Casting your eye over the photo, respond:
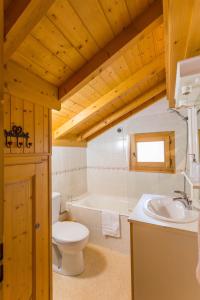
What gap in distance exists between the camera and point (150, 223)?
54.5 inches

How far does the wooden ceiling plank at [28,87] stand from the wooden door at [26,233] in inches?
20.6

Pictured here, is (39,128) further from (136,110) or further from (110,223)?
(136,110)

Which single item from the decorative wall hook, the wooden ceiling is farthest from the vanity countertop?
the wooden ceiling

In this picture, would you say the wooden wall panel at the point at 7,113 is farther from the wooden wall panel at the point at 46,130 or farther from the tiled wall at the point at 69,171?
the tiled wall at the point at 69,171

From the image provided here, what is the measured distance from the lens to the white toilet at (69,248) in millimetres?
1930

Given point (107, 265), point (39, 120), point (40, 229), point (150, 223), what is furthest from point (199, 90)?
point (107, 265)

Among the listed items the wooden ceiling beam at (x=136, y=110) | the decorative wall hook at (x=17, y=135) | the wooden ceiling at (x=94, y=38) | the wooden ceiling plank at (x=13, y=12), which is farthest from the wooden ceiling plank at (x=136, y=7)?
the wooden ceiling beam at (x=136, y=110)

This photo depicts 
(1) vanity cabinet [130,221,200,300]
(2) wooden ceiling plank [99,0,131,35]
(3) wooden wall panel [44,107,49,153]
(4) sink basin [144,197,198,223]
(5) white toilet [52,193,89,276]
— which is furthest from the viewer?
(5) white toilet [52,193,89,276]

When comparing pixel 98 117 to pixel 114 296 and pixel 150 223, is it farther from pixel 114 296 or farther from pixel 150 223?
pixel 114 296

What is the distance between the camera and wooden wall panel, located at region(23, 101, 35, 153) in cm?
127

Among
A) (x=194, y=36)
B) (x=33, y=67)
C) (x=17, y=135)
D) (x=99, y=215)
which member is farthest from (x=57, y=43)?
(x=99, y=215)

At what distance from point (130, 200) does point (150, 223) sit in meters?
1.80

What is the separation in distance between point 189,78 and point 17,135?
3.97ft

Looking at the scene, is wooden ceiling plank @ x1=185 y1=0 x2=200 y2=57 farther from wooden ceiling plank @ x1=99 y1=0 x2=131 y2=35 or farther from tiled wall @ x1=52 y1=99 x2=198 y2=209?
tiled wall @ x1=52 y1=99 x2=198 y2=209
